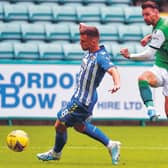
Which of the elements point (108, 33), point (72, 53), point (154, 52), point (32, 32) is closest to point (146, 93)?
point (154, 52)

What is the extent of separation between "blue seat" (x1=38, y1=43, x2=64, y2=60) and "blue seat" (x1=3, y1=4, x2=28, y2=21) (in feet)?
5.20

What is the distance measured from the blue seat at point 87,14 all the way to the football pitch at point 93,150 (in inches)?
162

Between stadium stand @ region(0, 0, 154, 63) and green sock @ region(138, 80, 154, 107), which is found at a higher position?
stadium stand @ region(0, 0, 154, 63)

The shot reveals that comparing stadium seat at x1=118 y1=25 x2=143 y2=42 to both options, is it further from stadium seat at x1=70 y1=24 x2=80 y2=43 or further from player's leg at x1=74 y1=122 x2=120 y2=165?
player's leg at x1=74 y1=122 x2=120 y2=165

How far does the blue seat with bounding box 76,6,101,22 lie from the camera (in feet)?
63.1

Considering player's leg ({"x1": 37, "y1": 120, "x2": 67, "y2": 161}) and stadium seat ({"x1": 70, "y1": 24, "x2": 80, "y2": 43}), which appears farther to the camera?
stadium seat ({"x1": 70, "y1": 24, "x2": 80, "y2": 43})

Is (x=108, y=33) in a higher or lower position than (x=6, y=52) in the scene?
higher

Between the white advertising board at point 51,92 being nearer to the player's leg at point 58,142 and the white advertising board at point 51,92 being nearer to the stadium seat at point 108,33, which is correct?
the stadium seat at point 108,33

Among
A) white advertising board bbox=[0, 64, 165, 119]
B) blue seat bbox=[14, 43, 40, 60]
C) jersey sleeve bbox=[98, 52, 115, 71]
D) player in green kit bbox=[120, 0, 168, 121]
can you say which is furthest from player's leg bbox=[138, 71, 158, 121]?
blue seat bbox=[14, 43, 40, 60]

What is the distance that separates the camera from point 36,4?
19.9m

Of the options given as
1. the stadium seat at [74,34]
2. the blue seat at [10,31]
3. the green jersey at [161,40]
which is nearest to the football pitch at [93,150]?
the green jersey at [161,40]

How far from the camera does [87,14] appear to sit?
63.2 feet

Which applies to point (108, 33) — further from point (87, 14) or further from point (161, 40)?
point (161, 40)

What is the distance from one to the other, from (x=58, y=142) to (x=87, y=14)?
9977 mm
